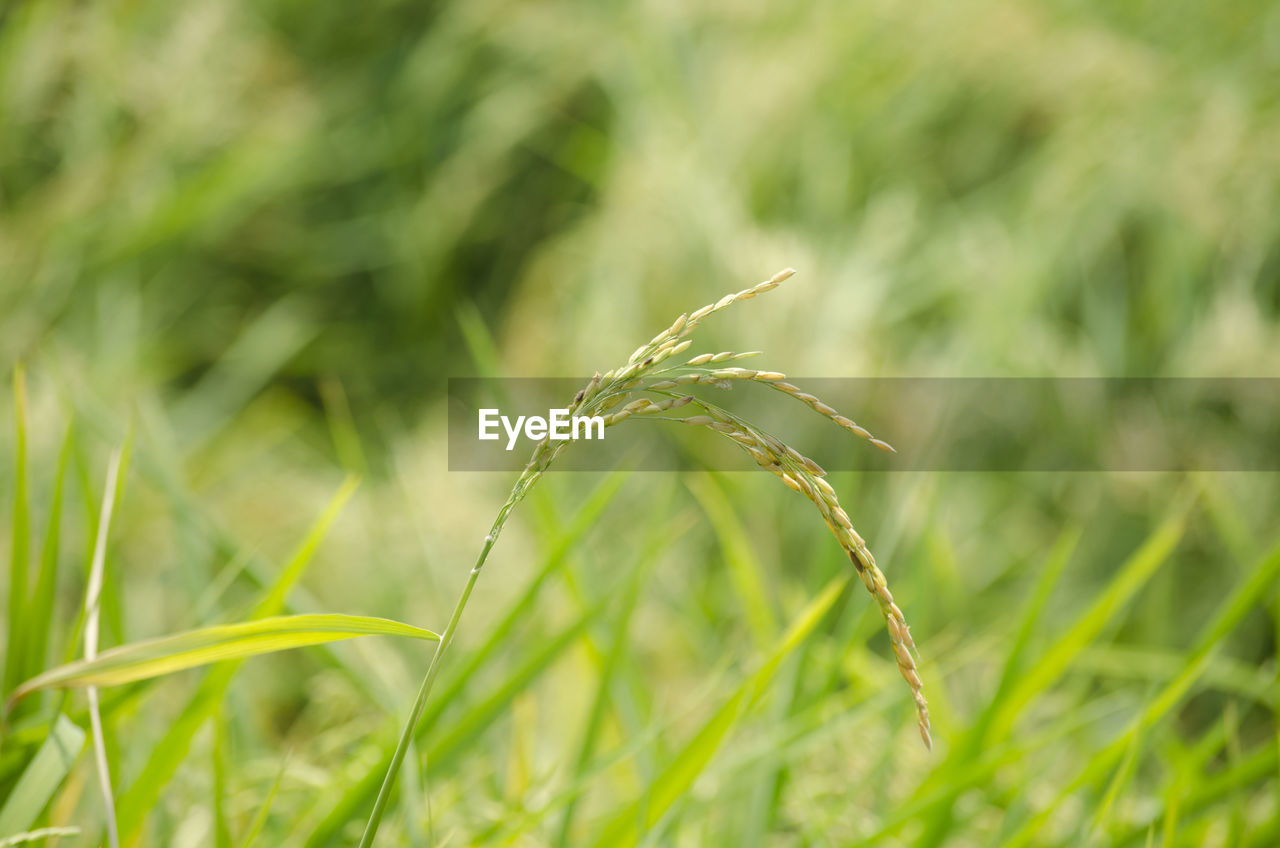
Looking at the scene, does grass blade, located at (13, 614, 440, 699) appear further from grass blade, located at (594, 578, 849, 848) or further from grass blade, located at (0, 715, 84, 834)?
grass blade, located at (594, 578, 849, 848)

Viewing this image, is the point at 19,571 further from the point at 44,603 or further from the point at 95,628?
the point at 95,628

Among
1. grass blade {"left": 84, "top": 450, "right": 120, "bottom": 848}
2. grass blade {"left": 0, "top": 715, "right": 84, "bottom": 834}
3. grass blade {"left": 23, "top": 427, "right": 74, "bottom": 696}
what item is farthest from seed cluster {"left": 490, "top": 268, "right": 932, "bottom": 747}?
grass blade {"left": 23, "top": 427, "right": 74, "bottom": 696}

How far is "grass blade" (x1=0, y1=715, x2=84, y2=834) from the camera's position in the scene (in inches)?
21.1

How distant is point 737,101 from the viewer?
221 centimetres

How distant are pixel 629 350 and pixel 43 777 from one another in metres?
1.46

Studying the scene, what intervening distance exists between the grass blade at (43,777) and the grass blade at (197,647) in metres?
0.23

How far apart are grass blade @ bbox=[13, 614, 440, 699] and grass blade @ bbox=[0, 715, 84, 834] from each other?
234 mm

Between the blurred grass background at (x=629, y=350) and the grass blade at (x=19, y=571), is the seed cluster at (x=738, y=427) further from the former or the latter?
the grass blade at (x=19, y=571)

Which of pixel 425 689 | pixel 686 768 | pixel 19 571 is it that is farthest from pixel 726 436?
pixel 19 571

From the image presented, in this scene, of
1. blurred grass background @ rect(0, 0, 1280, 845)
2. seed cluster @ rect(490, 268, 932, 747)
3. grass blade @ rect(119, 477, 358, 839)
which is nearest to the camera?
seed cluster @ rect(490, 268, 932, 747)

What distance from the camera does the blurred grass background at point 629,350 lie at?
0.83 metres

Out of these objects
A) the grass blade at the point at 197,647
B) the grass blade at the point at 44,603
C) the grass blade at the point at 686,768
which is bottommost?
the grass blade at the point at 686,768

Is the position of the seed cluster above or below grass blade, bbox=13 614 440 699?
above

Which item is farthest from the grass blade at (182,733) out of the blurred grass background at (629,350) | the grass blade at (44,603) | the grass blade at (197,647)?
the grass blade at (197,647)
